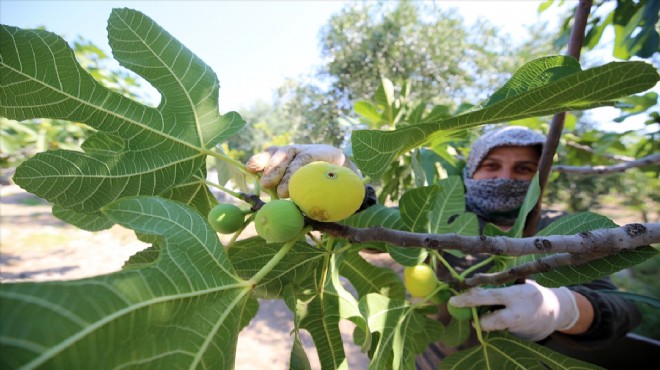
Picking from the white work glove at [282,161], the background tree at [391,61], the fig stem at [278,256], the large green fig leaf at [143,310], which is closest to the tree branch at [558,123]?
the white work glove at [282,161]

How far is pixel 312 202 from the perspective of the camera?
30.1 inches

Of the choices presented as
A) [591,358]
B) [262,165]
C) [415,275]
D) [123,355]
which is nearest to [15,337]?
[123,355]

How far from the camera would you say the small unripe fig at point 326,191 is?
2.47 feet

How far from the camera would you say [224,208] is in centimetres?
96

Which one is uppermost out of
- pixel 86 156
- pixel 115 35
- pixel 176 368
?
pixel 115 35

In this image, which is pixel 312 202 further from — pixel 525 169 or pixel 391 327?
pixel 525 169

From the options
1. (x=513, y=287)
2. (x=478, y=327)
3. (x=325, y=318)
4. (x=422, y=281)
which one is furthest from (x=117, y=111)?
(x=513, y=287)

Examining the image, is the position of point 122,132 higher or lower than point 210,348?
higher

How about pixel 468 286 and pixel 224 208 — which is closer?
pixel 224 208

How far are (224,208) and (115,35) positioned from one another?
1.68 feet

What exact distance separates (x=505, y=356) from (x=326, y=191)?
3.40 ft

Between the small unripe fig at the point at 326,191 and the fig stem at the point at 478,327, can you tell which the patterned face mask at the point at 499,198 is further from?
the small unripe fig at the point at 326,191

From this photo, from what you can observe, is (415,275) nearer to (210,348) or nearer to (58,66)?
(210,348)

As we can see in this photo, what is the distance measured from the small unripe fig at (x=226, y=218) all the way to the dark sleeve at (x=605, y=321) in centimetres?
199
